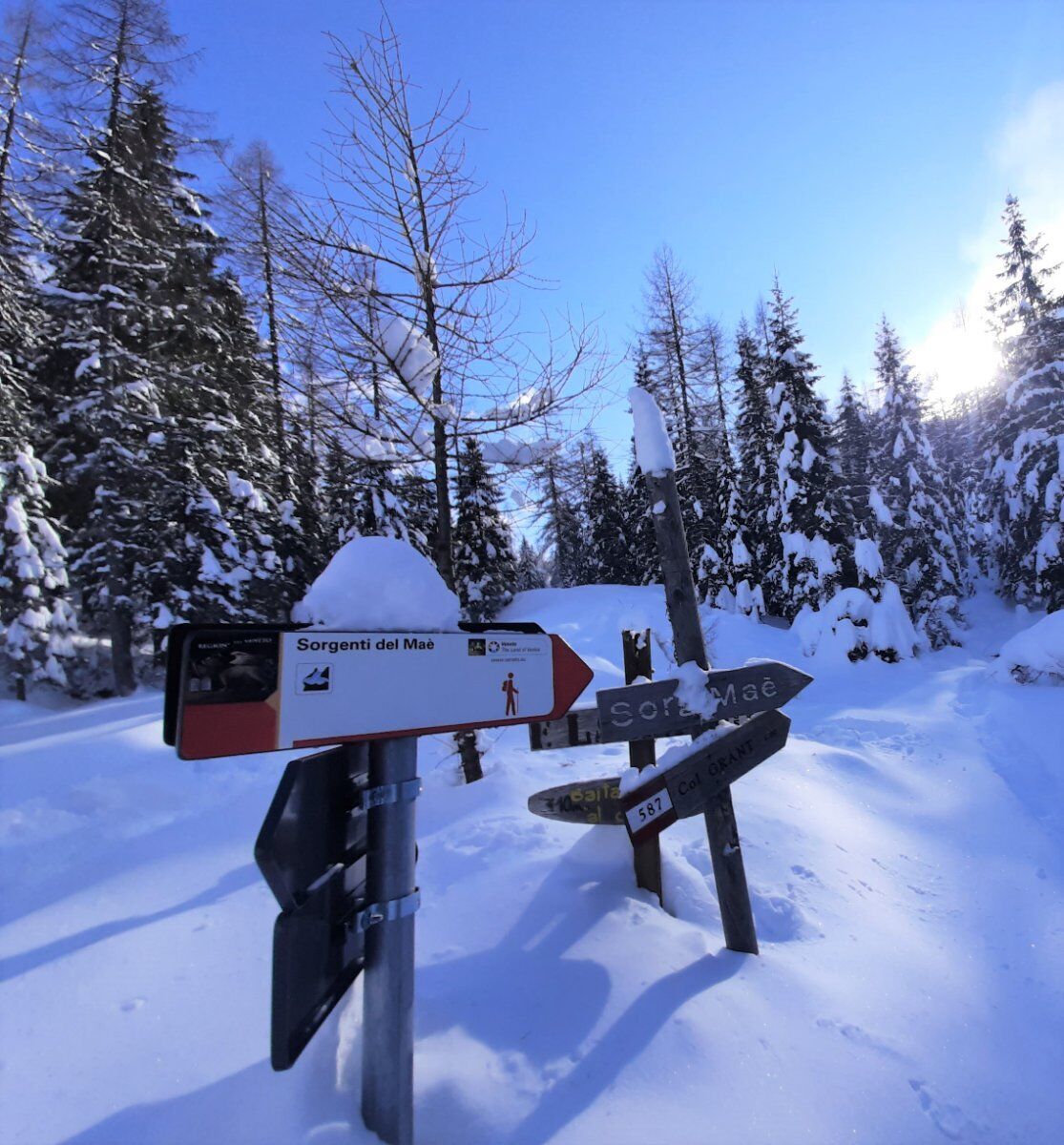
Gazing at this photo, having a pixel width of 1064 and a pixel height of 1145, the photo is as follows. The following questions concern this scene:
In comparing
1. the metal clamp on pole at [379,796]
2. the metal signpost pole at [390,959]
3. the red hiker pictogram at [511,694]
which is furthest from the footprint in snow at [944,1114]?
the metal clamp on pole at [379,796]

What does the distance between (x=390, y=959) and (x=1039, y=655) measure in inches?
544

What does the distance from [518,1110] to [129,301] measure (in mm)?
18018

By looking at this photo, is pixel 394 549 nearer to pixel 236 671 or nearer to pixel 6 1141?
pixel 236 671

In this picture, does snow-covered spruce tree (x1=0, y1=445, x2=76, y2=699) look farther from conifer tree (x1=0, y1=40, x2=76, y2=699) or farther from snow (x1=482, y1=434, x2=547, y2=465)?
snow (x1=482, y1=434, x2=547, y2=465)

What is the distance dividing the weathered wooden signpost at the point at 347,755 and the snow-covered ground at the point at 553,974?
61 centimetres

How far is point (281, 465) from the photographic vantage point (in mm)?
19000

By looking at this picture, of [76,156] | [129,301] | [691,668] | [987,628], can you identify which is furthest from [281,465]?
[987,628]

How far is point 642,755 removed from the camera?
4023mm

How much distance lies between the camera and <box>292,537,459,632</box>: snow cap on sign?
1637 mm

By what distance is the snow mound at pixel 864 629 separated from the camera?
16516 mm

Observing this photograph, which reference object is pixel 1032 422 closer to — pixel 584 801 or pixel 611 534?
pixel 611 534

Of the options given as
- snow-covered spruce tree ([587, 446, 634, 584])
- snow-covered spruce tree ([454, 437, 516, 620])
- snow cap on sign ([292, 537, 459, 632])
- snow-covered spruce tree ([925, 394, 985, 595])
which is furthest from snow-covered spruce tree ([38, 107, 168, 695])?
snow-covered spruce tree ([925, 394, 985, 595])

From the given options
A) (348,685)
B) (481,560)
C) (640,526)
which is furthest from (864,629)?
(348,685)

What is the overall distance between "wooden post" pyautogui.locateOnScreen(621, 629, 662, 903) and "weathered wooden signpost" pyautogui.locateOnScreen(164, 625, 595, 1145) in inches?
85.7
